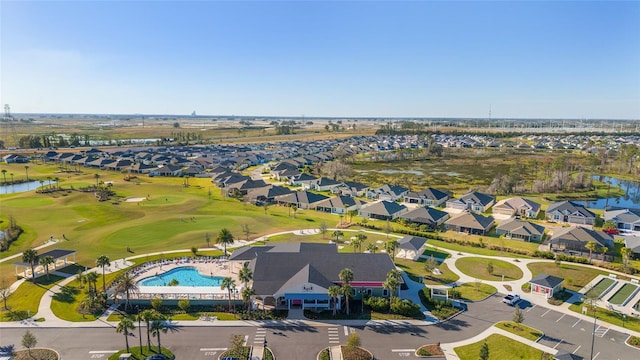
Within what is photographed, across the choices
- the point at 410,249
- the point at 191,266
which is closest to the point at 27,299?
the point at 191,266

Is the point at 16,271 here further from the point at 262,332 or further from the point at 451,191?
the point at 451,191

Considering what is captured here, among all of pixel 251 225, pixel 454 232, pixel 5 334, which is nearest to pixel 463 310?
pixel 454 232

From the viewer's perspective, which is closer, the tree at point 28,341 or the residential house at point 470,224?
the tree at point 28,341

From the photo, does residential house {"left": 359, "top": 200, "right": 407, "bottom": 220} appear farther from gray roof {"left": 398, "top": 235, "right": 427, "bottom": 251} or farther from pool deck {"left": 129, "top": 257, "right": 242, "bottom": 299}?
pool deck {"left": 129, "top": 257, "right": 242, "bottom": 299}

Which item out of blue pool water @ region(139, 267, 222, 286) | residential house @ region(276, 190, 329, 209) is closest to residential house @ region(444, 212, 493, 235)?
residential house @ region(276, 190, 329, 209)

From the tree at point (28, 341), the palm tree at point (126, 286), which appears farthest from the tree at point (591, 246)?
the tree at point (28, 341)

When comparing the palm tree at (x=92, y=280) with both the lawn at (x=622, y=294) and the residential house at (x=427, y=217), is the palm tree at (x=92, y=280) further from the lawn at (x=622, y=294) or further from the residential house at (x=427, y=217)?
the lawn at (x=622, y=294)
